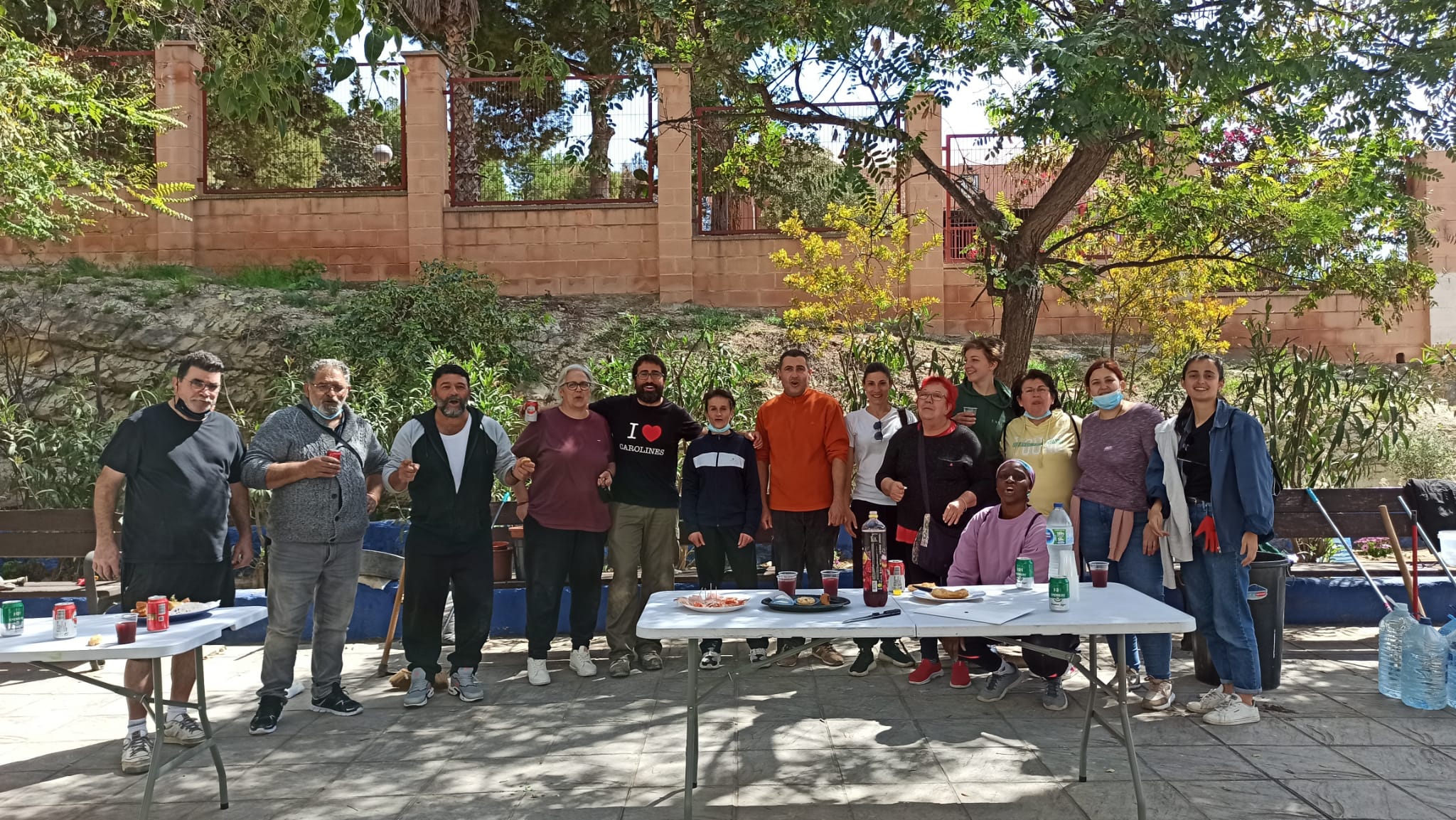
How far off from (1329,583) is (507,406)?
21.3 ft

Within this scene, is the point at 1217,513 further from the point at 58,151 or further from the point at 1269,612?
the point at 58,151

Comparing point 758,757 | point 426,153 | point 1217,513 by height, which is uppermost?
point 426,153

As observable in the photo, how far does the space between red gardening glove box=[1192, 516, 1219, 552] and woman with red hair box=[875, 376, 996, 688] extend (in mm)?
1076

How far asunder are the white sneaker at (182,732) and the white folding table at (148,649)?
0.56 metres

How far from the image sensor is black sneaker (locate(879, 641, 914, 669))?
20.1 ft

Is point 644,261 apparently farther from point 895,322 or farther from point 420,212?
point 895,322

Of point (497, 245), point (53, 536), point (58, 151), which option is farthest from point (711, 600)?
point (497, 245)

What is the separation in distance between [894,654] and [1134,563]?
1545mm

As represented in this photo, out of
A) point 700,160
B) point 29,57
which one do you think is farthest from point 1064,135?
point 29,57

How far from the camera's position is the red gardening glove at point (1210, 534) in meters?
5.07

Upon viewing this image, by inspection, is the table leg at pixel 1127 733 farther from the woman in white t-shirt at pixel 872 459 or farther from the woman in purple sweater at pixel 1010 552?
the woman in white t-shirt at pixel 872 459

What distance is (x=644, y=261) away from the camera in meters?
14.2

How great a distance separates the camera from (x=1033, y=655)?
5.59 metres

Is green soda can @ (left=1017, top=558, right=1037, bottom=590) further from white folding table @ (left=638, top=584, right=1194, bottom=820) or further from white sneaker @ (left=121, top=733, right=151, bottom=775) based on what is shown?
white sneaker @ (left=121, top=733, right=151, bottom=775)
